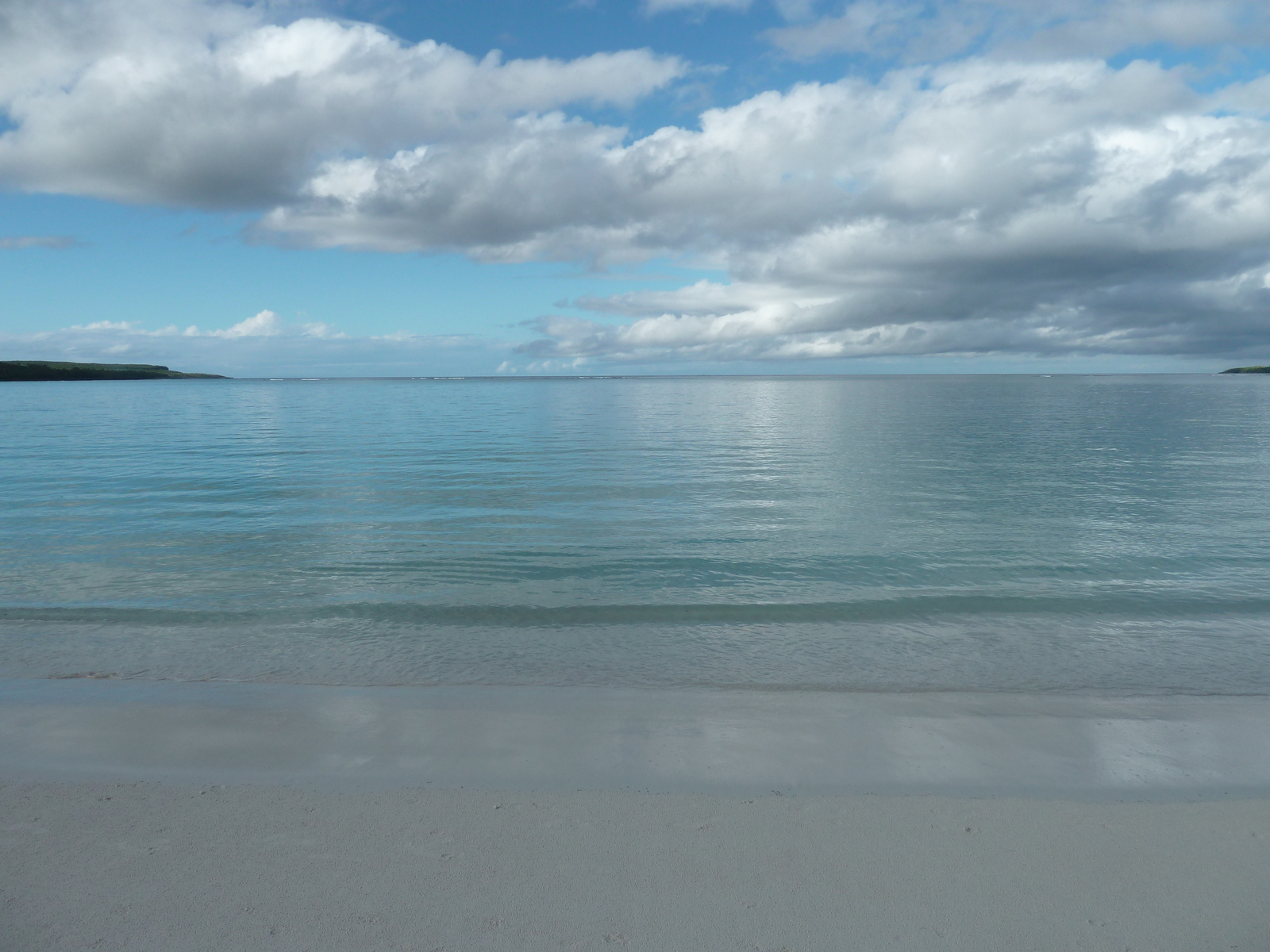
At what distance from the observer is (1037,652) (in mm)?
9836

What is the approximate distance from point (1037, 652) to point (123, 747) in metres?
10.5

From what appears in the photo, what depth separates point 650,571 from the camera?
13953 mm

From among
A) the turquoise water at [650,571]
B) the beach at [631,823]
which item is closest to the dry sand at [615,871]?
the beach at [631,823]

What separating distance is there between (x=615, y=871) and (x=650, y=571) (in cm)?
911

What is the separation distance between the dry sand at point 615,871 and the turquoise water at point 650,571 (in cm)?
316

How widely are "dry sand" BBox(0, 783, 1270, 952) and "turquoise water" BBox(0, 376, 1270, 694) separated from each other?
3.16 metres

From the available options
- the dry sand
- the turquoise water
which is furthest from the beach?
the turquoise water

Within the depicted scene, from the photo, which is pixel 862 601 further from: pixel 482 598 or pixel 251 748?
pixel 251 748

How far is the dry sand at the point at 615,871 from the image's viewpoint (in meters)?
4.32

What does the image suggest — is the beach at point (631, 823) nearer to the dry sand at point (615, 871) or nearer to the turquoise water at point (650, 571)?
the dry sand at point (615, 871)

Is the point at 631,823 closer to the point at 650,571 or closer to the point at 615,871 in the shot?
the point at 615,871

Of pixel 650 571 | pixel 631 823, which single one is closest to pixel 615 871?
pixel 631 823

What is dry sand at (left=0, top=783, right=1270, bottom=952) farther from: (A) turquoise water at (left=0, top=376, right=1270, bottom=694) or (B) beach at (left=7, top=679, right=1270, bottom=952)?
(A) turquoise water at (left=0, top=376, right=1270, bottom=694)

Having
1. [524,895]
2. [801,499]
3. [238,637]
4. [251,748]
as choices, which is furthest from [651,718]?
[801,499]
